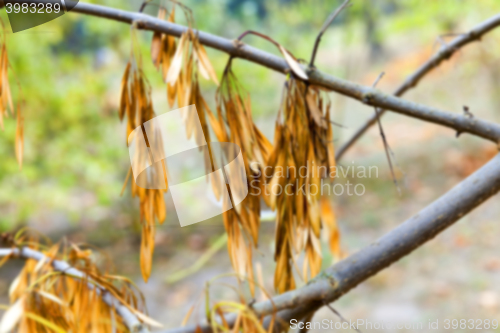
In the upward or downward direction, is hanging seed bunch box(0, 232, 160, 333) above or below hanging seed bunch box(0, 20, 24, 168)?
below

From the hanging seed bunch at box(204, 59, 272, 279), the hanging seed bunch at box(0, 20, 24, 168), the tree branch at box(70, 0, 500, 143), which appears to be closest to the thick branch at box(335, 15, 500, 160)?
the tree branch at box(70, 0, 500, 143)

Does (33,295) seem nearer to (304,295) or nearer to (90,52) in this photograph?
(304,295)

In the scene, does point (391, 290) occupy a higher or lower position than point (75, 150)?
lower

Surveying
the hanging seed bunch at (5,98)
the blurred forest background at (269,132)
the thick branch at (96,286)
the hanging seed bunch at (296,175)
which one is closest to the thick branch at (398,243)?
the hanging seed bunch at (296,175)

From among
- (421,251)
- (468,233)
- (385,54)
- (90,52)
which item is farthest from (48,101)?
(385,54)

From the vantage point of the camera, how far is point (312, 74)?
490 millimetres

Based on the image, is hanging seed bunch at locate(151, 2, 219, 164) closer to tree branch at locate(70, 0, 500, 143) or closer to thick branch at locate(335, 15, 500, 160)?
tree branch at locate(70, 0, 500, 143)

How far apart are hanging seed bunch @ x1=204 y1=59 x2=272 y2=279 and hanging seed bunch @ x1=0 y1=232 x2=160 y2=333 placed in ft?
0.42

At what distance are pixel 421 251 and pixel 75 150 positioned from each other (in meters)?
2.17

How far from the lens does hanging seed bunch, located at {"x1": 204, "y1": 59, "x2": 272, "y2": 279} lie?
0.46 meters

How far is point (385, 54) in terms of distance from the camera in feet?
Answer: 13.6

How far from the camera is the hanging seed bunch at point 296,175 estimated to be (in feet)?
1.62

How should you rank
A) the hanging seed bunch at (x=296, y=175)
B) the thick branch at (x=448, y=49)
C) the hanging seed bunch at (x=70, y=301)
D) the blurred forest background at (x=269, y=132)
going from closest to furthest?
1. the hanging seed bunch at (x=70, y=301)
2. the hanging seed bunch at (x=296, y=175)
3. the thick branch at (x=448, y=49)
4. the blurred forest background at (x=269, y=132)

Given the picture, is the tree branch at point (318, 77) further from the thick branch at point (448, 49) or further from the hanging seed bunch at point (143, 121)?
the thick branch at point (448, 49)
